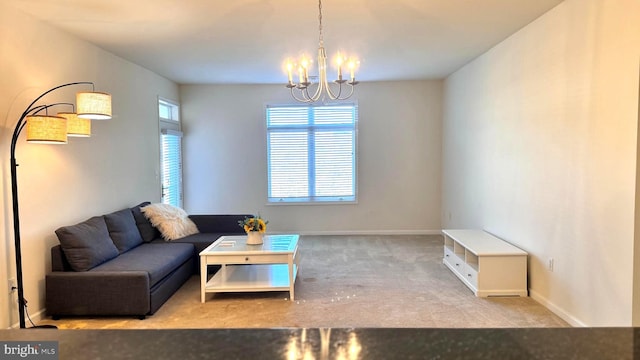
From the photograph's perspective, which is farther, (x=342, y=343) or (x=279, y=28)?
(x=279, y=28)

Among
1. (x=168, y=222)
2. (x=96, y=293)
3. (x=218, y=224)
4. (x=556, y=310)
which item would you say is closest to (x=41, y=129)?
(x=96, y=293)

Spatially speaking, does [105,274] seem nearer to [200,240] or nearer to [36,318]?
[36,318]

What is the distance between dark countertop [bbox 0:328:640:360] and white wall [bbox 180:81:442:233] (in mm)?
6068

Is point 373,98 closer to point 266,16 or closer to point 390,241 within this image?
point 390,241

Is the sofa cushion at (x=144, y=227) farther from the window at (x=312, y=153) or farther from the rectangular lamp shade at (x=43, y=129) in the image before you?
the window at (x=312, y=153)

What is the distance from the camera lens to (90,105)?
3.19m

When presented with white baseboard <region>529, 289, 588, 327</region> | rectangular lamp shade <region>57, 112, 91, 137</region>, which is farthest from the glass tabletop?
white baseboard <region>529, 289, 588, 327</region>

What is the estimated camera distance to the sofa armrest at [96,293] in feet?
11.1

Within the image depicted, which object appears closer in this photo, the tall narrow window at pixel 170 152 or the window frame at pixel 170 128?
the window frame at pixel 170 128

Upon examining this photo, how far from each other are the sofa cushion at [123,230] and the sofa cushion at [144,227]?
113 millimetres

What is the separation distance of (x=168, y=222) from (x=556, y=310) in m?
4.29

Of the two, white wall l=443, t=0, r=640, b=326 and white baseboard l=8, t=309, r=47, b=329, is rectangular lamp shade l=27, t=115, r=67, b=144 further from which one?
white wall l=443, t=0, r=640, b=326

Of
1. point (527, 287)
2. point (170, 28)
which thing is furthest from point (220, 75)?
point (527, 287)

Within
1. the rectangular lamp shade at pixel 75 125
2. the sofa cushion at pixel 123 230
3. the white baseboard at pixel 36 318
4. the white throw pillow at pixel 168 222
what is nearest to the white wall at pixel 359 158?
the white throw pillow at pixel 168 222
